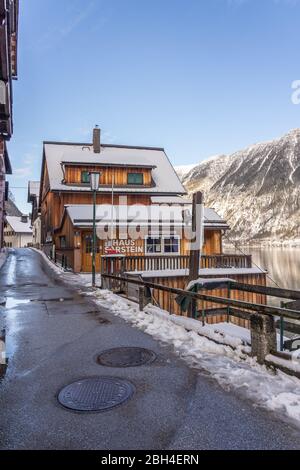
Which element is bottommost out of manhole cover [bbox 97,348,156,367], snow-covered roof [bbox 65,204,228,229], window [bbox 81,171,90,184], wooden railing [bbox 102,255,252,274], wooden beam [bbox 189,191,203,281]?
manhole cover [bbox 97,348,156,367]

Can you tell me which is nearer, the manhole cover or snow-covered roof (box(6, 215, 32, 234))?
the manhole cover

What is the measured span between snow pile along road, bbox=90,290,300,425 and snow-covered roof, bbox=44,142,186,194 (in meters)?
23.5

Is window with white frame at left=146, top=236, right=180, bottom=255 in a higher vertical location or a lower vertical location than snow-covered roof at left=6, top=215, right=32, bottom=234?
lower

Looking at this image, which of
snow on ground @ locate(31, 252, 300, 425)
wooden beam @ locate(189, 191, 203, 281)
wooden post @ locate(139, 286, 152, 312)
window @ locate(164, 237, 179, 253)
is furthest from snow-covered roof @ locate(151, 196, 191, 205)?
snow on ground @ locate(31, 252, 300, 425)

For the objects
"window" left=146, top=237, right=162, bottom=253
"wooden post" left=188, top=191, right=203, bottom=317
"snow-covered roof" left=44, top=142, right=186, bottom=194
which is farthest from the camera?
"snow-covered roof" left=44, top=142, right=186, bottom=194

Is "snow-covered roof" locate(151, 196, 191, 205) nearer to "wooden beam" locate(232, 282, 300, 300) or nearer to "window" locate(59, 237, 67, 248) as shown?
"window" locate(59, 237, 67, 248)

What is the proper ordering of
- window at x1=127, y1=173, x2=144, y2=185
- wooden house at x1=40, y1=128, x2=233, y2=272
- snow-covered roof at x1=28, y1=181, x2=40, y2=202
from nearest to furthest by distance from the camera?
wooden house at x1=40, y1=128, x2=233, y2=272 → window at x1=127, y1=173, x2=144, y2=185 → snow-covered roof at x1=28, y1=181, x2=40, y2=202

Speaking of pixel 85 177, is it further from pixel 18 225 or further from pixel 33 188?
pixel 18 225

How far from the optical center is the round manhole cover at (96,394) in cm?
448

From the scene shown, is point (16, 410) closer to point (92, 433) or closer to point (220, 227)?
point (92, 433)

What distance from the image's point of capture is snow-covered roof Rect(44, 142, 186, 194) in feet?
Result: 104

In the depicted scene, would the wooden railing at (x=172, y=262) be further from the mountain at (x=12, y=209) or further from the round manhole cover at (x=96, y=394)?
the mountain at (x=12, y=209)

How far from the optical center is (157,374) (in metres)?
5.55
